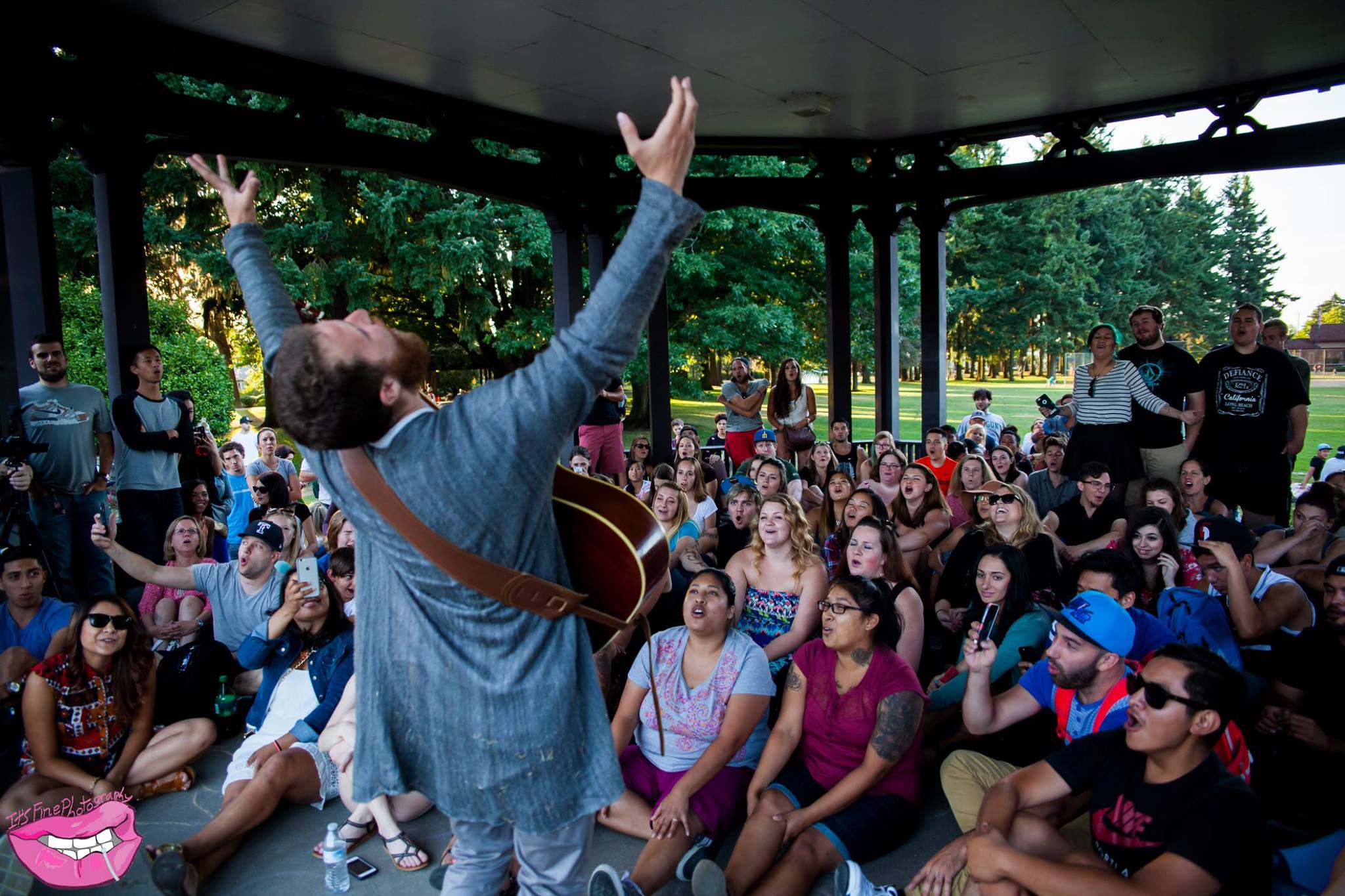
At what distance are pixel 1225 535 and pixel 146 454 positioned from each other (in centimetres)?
A: 528

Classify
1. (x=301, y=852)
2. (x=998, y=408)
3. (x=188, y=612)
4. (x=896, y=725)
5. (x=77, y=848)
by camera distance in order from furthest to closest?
(x=998, y=408)
(x=188, y=612)
(x=301, y=852)
(x=77, y=848)
(x=896, y=725)

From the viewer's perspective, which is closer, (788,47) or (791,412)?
(788,47)

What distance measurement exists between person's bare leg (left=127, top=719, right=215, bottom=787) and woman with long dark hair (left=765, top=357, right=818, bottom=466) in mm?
5111

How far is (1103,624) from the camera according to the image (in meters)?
2.53

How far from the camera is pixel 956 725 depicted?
343cm

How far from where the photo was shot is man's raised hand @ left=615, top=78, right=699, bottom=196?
116 cm

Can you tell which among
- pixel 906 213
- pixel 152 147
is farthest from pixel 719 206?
pixel 152 147

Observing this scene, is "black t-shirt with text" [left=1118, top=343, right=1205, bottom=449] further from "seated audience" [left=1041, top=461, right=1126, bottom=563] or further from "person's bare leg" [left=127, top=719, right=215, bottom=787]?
"person's bare leg" [left=127, top=719, right=215, bottom=787]

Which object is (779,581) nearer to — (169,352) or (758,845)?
(758,845)

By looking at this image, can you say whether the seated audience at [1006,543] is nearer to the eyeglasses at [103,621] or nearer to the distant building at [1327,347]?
the eyeglasses at [103,621]

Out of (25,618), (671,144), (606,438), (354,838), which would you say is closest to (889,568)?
(354,838)

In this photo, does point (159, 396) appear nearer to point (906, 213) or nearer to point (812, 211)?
point (812, 211)

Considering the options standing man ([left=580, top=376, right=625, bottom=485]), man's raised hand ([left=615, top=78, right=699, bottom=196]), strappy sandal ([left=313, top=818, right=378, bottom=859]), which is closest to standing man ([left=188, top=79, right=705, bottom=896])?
man's raised hand ([left=615, top=78, right=699, bottom=196])

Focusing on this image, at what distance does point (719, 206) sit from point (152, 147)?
4.37m
